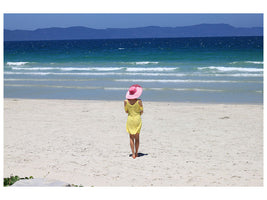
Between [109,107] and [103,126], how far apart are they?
2.81 meters

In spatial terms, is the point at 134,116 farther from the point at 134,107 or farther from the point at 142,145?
the point at 142,145

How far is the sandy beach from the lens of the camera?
6543 millimetres

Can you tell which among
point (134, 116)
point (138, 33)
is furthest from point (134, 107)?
point (138, 33)

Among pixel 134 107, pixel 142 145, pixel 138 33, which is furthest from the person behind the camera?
pixel 138 33

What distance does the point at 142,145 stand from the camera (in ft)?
27.9

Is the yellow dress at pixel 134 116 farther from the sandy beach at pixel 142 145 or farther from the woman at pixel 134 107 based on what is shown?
the sandy beach at pixel 142 145

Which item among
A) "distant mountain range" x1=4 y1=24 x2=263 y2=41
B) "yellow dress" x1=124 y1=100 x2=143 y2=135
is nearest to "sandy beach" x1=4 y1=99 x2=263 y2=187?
"yellow dress" x1=124 y1=100 x2=143 y2=135

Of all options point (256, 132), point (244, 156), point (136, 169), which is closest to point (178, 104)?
point (256, 132)

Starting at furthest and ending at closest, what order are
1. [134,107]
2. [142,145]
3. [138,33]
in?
[138,33] < [142,145] < [134,107]

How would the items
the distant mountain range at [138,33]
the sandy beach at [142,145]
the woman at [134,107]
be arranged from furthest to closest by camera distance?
the distant mountain range at [138,33] < the woman at [134,107] < the sandy beach at [142,145]

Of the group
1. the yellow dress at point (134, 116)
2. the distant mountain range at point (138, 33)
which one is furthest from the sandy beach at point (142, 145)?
the distant mountain range at point (138, 33)

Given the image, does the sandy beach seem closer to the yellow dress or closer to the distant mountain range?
the yellow dress

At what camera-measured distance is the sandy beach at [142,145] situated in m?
6.54

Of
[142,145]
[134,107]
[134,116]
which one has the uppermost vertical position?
[134,107]
